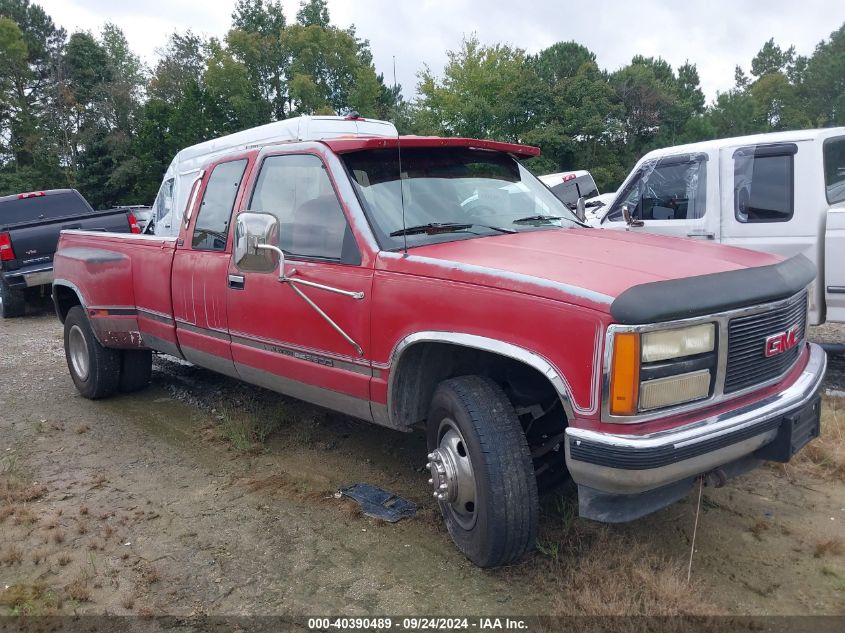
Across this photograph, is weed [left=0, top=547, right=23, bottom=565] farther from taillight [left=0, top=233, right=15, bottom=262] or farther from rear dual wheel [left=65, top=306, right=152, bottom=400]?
taillight [left=0, top=233, right=15, bottom=262]

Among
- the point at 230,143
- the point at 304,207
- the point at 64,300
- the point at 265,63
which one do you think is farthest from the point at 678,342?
the point at 265,63

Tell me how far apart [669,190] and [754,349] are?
436cm

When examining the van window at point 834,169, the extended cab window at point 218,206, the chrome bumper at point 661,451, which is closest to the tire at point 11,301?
the extended cab window at point 218,206

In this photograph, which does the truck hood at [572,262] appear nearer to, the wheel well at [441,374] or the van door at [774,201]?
the wheel well at [441,374]

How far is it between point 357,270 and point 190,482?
5.95 feet

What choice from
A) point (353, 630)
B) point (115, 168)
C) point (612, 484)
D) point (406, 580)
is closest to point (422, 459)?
point (406, 580)

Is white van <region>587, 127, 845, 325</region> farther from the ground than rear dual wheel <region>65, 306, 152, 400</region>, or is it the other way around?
white van <region>587, 127, 845, 325</region>

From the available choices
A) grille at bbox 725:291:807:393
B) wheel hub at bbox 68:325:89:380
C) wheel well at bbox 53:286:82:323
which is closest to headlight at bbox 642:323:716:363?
grille at bbox 725:291:807:393

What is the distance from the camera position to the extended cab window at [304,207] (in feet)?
12.2

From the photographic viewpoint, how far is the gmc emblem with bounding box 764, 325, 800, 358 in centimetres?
296

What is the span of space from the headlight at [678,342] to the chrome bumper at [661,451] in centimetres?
28

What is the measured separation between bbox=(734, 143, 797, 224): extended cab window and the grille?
342 cm

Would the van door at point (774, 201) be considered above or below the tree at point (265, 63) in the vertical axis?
below

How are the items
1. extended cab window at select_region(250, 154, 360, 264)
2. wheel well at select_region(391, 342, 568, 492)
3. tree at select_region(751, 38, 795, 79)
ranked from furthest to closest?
tree at select_region(751, 38, 795, 79) → extended cab window at select_region(250, 154, 360, 264) → wheel well at select_region(391, 342, 568, 492)
